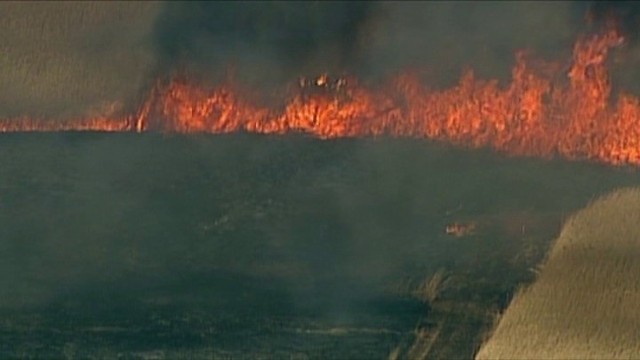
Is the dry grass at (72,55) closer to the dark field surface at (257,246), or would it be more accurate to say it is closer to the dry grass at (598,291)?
the dark field surface at (257,246)

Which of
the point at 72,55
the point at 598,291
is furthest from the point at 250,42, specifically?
the point at 598,291

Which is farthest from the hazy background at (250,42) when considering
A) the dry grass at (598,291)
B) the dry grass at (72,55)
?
the dry grass at (598,291)

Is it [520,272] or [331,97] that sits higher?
[331,97]

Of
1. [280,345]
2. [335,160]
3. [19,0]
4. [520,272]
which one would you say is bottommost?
[280,345]

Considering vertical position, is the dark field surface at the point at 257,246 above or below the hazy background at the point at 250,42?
below

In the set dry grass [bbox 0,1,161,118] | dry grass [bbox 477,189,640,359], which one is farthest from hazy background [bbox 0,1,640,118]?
dry grass [bbox 477,189,640,359]

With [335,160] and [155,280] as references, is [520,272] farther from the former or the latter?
[155,280]

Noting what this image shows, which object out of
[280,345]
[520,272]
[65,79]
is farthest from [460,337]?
[65,79]
